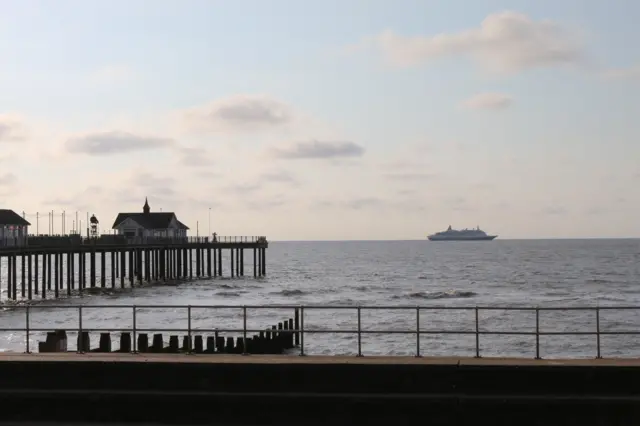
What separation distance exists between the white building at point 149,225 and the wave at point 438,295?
146 feet

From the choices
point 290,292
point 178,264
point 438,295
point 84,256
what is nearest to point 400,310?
point 438,295

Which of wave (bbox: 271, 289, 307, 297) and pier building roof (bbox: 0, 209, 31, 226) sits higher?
pier building roof (bbox: 0, 209, 31, 226)

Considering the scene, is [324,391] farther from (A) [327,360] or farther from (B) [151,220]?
(B) [151,220]

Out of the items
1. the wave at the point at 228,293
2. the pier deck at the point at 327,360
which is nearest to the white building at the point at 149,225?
the wave at the point at 228,293

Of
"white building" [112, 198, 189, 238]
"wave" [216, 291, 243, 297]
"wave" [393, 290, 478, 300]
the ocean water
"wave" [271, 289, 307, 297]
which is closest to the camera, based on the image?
the ocean water

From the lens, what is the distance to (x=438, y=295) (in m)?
88.9

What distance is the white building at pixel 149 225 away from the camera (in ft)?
410

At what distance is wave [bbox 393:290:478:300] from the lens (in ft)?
286

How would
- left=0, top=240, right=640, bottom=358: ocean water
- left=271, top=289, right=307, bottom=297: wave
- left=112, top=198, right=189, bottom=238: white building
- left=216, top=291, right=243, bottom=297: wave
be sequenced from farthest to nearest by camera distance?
left=112, top=198, right=189, bottom=238: white building < left=271, top=289, right=307, bottom=297: wave < left=216, top=291, right=243, bottom=297: wave < left=0, top=240, right=640, bottom=358: ocean water

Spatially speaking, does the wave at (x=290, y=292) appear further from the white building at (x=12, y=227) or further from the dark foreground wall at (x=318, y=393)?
the dark foreground wall at (x=318, y=393)

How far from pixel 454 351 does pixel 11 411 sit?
29884mm

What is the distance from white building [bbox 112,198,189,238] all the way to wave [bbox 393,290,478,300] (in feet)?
146

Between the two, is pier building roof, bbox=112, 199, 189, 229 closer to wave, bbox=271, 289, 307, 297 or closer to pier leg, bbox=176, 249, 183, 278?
pier leg, bbox=176, 249, 183, 278

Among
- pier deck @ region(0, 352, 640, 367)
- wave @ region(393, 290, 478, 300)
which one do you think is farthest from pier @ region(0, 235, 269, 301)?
pier deck @ region(0, 352, 640, 367)
